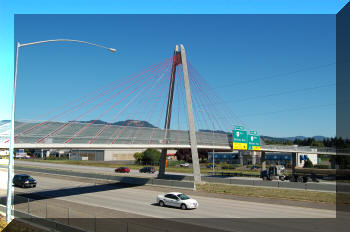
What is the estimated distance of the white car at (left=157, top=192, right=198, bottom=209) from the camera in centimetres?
2406

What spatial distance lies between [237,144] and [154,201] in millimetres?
24861

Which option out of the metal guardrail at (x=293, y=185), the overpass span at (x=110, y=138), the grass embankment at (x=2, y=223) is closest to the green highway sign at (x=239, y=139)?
the overpass span at (x=110, y=138)

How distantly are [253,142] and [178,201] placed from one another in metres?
30.7

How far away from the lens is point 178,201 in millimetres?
24453

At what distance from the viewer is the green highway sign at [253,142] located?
51.5 metres

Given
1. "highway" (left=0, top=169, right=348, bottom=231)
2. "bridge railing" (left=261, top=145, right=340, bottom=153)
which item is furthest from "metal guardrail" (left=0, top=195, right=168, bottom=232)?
"bridge railing" (left=261, top=145, right=340, bottom=153)

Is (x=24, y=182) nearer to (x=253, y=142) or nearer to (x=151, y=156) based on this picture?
(x=253, y=142)

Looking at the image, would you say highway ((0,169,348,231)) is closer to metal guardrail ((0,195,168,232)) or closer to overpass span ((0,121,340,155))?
metal guardrail ((0,195,168,232))

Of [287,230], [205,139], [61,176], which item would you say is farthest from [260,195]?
[61,176]

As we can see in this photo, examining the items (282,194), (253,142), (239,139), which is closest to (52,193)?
(282,194)

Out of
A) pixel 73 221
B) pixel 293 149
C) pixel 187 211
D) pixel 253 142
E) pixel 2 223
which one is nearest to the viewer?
pixel 2 223

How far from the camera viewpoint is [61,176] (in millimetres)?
51438

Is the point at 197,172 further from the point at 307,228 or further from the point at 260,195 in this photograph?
the point at 307,228

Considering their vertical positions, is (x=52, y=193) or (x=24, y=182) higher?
(x=24, y=182)
